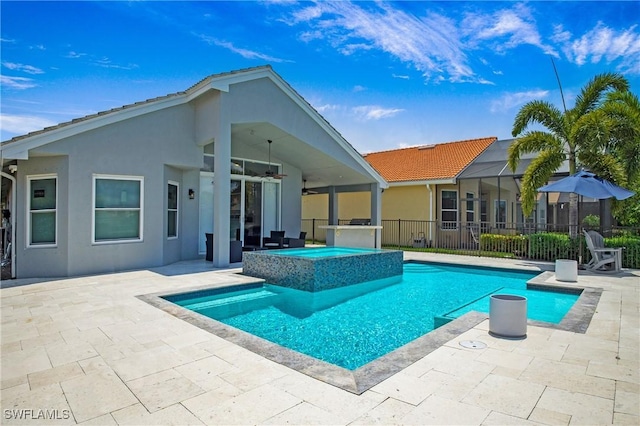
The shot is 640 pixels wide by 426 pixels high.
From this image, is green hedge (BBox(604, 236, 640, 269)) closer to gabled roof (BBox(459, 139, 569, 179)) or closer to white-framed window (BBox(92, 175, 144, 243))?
gabled roof (BBox(459, 139, 569, 179))

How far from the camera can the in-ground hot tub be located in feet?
29.9

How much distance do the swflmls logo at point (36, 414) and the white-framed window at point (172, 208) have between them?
9.11m

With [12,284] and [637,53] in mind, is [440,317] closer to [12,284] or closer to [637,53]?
[12,284]

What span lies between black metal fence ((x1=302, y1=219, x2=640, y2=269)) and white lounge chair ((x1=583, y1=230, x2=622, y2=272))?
754 millimetres

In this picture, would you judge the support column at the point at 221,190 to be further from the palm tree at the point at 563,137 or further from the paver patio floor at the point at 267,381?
the palm tree at the point at 563,137

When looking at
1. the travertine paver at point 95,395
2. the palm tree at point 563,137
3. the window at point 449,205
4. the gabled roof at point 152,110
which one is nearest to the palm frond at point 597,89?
the palm tree at point 563,137

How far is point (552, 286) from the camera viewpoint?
29.3 ft

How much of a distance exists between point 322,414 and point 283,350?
156cm

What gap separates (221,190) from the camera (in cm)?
1082

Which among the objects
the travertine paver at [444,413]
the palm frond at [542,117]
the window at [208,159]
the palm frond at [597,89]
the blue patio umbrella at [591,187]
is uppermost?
the palm frond at [597,89]

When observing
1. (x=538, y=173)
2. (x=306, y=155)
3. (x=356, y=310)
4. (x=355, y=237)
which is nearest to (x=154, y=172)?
(x=306, y=155)

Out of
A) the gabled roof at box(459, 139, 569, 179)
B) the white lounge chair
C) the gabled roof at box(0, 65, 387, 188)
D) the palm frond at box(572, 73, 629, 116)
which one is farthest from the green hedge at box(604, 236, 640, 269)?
the gabled roof at box(0, 65, 387, 188)

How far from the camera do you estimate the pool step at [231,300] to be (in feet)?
24.8

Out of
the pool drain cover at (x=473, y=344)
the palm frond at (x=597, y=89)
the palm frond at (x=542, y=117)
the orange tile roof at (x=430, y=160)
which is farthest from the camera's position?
the orange tile roof at (x=430, y=160)
